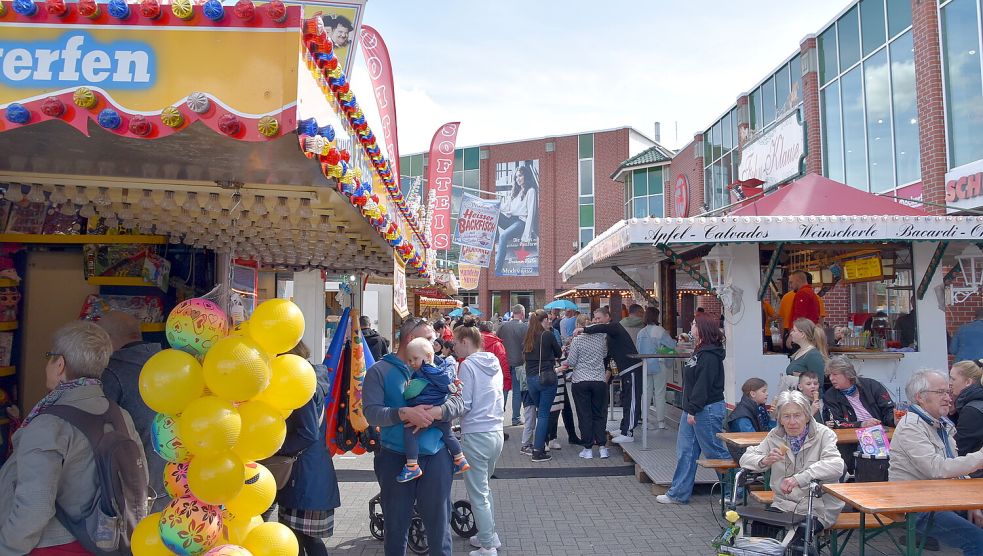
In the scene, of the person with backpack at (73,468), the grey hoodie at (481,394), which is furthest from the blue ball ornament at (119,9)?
the grey hoodie at (481,394)

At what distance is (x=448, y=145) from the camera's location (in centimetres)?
1474

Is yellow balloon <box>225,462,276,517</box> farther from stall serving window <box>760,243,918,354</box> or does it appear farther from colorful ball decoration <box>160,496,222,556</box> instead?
stall serving window <box>760,243,918,354</box>

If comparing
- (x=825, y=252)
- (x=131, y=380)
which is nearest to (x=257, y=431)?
(x=131, y=380)

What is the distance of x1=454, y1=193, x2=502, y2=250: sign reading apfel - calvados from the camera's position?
18859 millimetres

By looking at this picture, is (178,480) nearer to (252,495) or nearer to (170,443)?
(170,443)

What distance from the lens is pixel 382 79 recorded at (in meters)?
7.29

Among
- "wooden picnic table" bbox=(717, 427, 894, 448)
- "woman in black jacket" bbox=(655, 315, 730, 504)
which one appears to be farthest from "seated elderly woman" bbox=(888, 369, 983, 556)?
"woman in black jacket" bbox=(655, 315, 730, 504)

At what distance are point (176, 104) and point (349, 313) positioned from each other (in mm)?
2706

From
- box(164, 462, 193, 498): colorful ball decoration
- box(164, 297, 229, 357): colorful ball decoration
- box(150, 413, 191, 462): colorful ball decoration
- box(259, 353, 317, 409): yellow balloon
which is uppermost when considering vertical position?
box(164, 297, 229, 357): colorful ball decoration

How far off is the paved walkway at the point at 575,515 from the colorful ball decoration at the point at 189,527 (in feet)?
9.11

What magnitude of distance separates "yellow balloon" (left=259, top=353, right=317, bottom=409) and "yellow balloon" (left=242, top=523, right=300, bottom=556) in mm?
547

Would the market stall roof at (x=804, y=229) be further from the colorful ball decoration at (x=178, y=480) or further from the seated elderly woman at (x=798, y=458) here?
the colorful ball decoration at (x=178, y=480)

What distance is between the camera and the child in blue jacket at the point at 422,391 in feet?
12.6

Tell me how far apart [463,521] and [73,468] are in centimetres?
347
